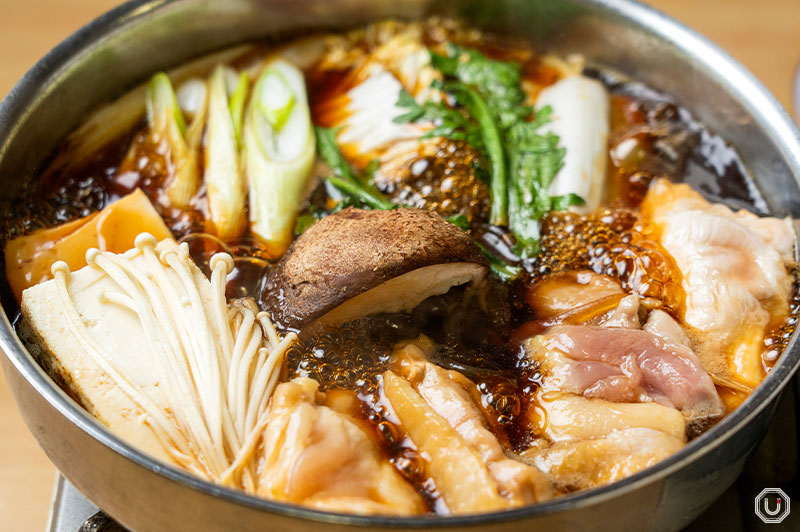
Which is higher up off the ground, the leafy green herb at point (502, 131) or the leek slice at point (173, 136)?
the leek slice at point (173, 136)

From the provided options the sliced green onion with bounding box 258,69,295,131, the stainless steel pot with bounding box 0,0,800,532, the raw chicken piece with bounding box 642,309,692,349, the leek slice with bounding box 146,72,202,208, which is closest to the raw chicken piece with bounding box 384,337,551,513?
the stainless steel pot with bounding box 0,0,800,532

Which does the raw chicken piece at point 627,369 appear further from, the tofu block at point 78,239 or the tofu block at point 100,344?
the tofu block at point 78,239

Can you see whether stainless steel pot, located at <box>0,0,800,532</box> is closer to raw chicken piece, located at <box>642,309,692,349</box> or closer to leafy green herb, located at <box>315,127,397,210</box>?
raw chicken piece, located at <box>642,309,692,349</box>

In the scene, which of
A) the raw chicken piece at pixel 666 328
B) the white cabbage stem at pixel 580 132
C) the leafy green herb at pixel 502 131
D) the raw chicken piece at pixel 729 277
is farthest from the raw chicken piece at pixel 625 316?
the white cabbage stem at pixel 580 132

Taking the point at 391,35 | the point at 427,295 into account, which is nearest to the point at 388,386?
the point at 427,295

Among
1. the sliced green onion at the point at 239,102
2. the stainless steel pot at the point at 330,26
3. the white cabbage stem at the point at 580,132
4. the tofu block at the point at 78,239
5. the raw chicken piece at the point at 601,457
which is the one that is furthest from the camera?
the sliced green onion at the point at 239,102

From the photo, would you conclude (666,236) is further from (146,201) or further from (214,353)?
(146,201)

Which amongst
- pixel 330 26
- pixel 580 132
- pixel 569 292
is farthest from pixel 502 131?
pixel 330 26
